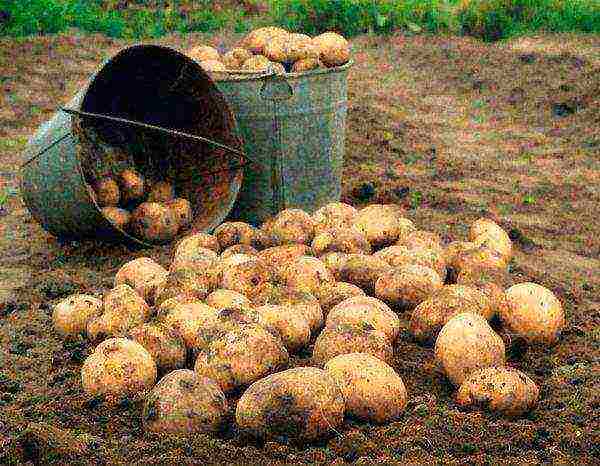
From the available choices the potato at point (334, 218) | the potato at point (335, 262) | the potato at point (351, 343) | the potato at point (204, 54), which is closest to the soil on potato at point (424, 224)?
the potato at point (351, 343)

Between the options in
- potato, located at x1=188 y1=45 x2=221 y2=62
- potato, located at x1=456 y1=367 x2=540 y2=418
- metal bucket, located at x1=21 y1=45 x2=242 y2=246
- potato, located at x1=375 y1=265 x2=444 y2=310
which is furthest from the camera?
potato, located at x1=188 y1=45 x2=221 y2=62

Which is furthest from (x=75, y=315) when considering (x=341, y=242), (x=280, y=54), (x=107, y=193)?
(x=280, y=54)

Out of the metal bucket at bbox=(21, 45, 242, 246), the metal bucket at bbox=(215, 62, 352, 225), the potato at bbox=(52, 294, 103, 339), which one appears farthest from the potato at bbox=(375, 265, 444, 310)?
the metal bucket at bbox=(215, 62, 352, 225)

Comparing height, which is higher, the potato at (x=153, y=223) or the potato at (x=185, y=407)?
the potato at (x=185, y=407)

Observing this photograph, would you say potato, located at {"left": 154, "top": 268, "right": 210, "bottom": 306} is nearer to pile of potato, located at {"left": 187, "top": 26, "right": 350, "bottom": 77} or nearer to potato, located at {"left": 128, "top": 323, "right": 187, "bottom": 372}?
potato, located at {"left": 128, "top": 323, "right": 187, "bottom": 372}

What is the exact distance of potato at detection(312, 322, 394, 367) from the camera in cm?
298

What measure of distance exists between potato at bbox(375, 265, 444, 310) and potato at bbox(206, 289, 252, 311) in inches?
23.7

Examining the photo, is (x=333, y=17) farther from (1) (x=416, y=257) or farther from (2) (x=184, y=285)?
(2) (x=184, y=285)

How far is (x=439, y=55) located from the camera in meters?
11.6

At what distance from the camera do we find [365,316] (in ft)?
10.4

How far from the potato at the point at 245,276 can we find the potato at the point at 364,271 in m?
0.35

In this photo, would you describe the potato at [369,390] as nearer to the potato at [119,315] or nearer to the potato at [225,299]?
the potato at [225,299]

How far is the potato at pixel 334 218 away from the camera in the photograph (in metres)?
4.22

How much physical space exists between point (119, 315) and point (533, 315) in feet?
5.65
